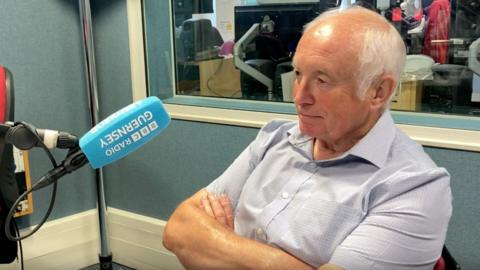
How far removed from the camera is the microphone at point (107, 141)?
3.81 ft

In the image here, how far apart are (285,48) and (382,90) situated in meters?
1.13

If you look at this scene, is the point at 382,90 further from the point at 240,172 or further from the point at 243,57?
the point at 243,57

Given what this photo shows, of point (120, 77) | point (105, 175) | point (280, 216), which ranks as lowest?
point (105, 175)

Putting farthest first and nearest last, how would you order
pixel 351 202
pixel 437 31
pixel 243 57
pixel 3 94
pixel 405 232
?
pixel 243 57
pixel 437 31
pixel 3 94
pixel 351 202
pixel 405 232

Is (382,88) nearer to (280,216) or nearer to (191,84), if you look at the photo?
(280,216)

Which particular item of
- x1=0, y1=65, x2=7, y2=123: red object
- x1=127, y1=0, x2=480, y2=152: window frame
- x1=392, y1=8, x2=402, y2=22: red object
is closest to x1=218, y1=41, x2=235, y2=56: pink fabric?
x1=127, y1=0, x2=480, y2=152: window frame

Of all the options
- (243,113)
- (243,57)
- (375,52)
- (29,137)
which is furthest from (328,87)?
(243,57)

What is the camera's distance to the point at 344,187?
49.0 inches

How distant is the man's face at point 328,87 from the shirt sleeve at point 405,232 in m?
0.21

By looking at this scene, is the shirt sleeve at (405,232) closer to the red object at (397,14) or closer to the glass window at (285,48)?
the glass window at (285,48)

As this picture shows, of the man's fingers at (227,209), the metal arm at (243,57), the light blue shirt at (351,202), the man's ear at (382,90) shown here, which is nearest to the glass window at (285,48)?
the metal arm at (243,57)

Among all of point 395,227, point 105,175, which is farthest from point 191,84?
point 395,227

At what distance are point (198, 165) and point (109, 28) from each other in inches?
34.0

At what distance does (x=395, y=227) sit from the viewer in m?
1.11
